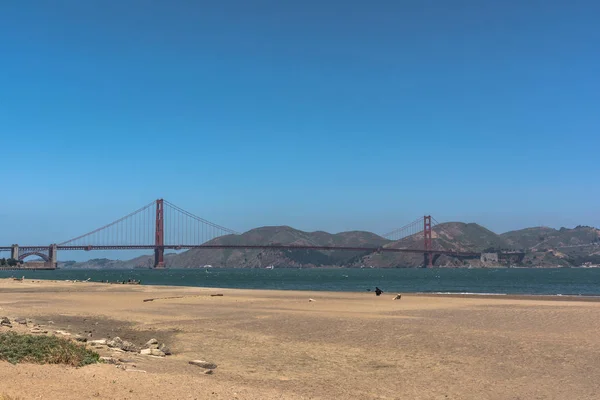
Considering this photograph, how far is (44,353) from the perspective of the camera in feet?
30.9

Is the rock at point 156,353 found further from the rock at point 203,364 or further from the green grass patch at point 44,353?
the green grass patch at point 44,353

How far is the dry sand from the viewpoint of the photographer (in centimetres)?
823

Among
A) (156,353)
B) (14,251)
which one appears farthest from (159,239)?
(156,353)

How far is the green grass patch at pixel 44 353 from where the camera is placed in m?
9.08

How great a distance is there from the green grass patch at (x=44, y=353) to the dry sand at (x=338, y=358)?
0.38 meters

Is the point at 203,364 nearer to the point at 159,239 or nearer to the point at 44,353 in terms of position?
the point at 44,353

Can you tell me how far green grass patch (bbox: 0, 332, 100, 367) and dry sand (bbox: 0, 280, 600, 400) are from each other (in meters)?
0.38

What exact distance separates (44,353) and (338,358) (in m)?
6.18

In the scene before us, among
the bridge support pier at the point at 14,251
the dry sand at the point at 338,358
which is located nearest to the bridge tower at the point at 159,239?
the bridge support pier at the point at 14,251

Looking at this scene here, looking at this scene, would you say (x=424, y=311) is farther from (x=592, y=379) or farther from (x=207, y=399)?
(x=207, y=399)

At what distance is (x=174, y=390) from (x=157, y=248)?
120 m

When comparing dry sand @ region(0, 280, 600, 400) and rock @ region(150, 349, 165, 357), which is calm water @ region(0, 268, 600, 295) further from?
rock @ region(150, 349, 165, 357)

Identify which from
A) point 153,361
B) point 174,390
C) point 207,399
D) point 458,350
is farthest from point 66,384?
point 458,350

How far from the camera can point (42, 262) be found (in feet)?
567
